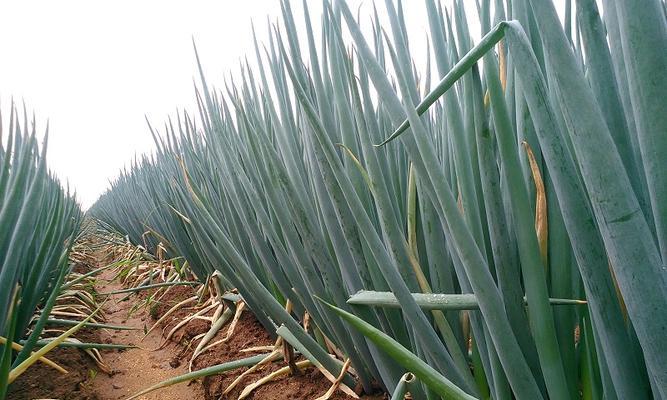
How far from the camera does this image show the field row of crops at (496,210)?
10.2 inches

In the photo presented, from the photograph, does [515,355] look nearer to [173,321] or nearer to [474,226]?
[474,226]

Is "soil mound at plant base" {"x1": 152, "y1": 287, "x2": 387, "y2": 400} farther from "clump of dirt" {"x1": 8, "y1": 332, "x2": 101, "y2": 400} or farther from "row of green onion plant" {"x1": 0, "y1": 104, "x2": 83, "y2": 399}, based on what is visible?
"row of green onion plant" {"x1": 0, "y1": 104, "x2": 83, "y2": 399}

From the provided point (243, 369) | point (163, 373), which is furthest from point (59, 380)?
point (243, 369)

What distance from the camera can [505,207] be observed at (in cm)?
50

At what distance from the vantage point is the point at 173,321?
5.32ft

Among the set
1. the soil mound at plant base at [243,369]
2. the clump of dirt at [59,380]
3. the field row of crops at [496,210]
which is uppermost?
the field row of crops at [496,210]

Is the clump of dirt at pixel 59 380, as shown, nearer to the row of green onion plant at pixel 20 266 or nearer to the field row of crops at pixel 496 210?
the row of green onion plant at pixel 20 266

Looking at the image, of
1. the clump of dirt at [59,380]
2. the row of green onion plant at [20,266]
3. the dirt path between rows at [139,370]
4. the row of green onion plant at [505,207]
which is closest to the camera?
the row of green onion plant at [505,207]

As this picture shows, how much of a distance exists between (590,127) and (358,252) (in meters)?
0.41

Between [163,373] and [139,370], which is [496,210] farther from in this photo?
[139,370]

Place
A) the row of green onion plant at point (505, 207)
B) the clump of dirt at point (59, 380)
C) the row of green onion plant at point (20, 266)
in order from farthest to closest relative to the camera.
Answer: the clump of dirt at point (59, 380) → the row of green onion plant at point (20, 266) → the row of green onion plant at point (505, 207)

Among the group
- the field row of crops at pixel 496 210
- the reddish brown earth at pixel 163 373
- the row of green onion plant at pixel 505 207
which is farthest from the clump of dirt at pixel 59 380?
the row of green onion plant at pixel 505 207

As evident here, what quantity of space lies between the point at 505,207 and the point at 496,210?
66mm

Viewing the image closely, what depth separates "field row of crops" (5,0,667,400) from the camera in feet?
0.85
